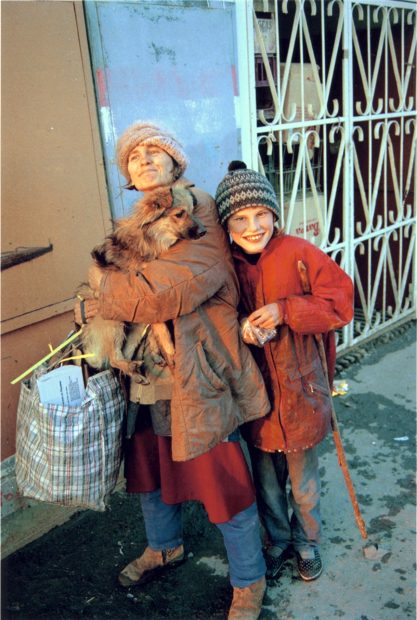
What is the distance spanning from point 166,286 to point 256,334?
1.41 ft

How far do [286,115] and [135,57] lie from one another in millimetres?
1385

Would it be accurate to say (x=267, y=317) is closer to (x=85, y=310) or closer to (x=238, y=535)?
(x=85, y=310)

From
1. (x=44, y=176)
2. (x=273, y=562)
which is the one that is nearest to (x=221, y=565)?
(x=273, y=562)

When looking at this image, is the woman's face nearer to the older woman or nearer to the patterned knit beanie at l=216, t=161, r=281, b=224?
the older woman

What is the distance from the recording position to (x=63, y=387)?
7.02 ft

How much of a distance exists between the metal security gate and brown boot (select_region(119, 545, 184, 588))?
2.41 metres

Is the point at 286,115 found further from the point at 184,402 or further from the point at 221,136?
the point at 184,402

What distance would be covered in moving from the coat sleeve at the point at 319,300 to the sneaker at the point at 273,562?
113 centimetres

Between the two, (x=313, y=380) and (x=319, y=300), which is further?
(x=313, y=380)

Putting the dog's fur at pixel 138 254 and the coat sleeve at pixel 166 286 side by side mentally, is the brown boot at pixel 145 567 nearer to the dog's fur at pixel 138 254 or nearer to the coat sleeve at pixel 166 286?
the dog's fur at pixel 138 254

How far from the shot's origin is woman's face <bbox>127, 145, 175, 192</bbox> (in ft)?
6.81

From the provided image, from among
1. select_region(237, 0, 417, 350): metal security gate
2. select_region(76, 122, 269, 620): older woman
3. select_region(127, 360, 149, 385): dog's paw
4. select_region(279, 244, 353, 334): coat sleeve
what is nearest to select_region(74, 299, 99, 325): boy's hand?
select_region(76, 122, 269, 620): older woman

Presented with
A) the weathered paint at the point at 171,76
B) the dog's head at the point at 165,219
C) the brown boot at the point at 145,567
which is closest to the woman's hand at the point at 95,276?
the dog's head at the point at 165,219

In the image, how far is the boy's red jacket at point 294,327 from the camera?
2.16m
